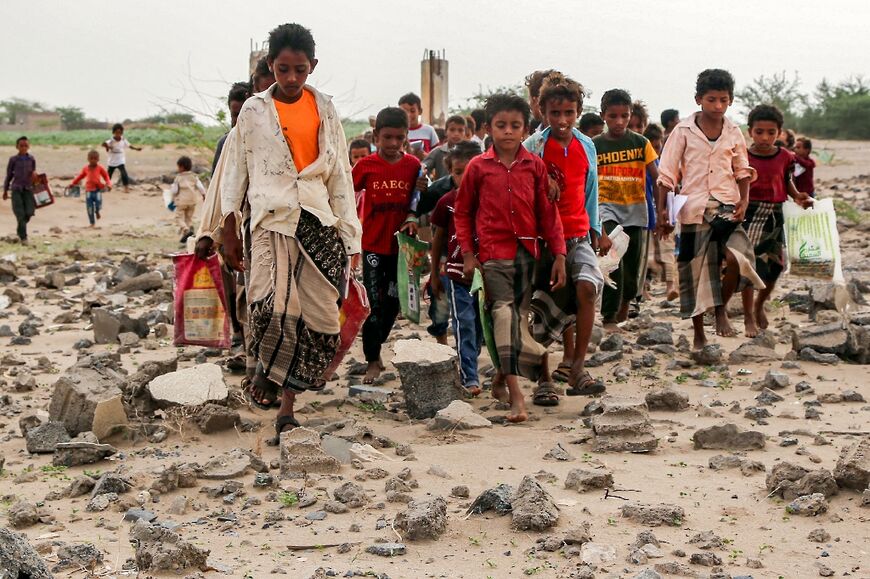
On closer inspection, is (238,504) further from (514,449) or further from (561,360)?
(561,360)

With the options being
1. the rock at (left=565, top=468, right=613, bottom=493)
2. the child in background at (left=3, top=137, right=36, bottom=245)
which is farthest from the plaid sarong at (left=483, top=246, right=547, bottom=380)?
the child in background at (left=3, top=137, right=36, bottom=245)

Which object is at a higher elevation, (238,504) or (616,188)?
(616,188)

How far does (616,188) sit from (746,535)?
4.56 m

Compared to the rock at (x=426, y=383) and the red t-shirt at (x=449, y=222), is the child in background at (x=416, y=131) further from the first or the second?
the rock at (x=426, y=383)

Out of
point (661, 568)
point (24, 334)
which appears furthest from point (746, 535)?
point (24, 334)

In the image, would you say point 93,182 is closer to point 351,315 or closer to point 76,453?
point 351,315

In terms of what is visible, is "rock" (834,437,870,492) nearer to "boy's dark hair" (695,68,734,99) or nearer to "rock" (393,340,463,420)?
"rock" (393,340,463,420)

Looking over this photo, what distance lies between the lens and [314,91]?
5887mm

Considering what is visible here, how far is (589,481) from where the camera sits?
4695 mm

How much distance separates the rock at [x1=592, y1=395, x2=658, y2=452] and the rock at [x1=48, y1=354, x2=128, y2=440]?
2.33 meters

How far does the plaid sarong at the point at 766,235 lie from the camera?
8.48m

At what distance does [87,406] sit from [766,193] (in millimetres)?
4969

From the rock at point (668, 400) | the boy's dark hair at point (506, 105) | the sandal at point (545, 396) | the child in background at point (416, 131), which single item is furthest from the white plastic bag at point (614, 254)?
the child in background at point (416, 131)

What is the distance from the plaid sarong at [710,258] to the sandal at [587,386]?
1.51 m
